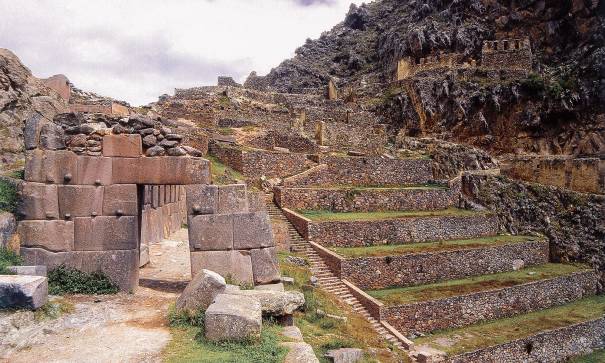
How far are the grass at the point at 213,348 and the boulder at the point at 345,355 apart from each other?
3872 mm

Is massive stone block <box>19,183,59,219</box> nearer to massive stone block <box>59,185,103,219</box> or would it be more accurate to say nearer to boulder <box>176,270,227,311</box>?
massive stone block <box>59,185,103,219</box>

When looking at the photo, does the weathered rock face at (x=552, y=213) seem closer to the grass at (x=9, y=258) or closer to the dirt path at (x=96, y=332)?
the dirt path at (x=96, y=332)

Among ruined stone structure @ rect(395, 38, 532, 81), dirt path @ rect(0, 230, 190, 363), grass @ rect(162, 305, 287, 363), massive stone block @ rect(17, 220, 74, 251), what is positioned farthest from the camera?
ruined stone structure @ rect(395, 38, 532, 81)

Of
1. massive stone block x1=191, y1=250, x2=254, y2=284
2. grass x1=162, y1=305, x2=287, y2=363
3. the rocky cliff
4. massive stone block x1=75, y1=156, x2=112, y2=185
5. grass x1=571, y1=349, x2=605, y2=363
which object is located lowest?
grass x1=571, y1=349, x2=605, y2=363

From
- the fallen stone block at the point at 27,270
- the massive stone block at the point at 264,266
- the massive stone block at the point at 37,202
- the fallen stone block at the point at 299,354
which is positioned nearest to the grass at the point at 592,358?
the massive stone block at the point at 264,266

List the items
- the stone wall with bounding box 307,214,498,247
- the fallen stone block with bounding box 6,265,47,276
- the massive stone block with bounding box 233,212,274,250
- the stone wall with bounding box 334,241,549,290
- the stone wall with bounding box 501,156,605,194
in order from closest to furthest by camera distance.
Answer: the fallen stone block with bounding box 6,265,47,276 < the massive stone block with bounding box 233,212,274,250 < the stone wall with bounding box 334,241,549,290 < the stone wall with bounding box 307,214,498,247 < the stone wall with bounding box 501,156,605,194

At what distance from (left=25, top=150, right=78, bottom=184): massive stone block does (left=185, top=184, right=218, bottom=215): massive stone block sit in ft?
7.70

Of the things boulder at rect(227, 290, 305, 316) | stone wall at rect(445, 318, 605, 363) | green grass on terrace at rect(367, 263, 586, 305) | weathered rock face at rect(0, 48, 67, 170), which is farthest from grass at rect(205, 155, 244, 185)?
boulder at rect(227, 290, 305, 316)

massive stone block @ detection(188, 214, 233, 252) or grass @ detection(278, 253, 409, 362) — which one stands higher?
massive stone block @ detection(188, 214, 233, 252)

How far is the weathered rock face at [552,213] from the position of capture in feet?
83.3

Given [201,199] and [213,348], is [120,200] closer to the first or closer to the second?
[201,199]

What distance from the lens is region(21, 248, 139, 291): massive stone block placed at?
9.30 m

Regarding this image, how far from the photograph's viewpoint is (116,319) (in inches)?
309

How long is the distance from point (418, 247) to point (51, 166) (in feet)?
51.2
